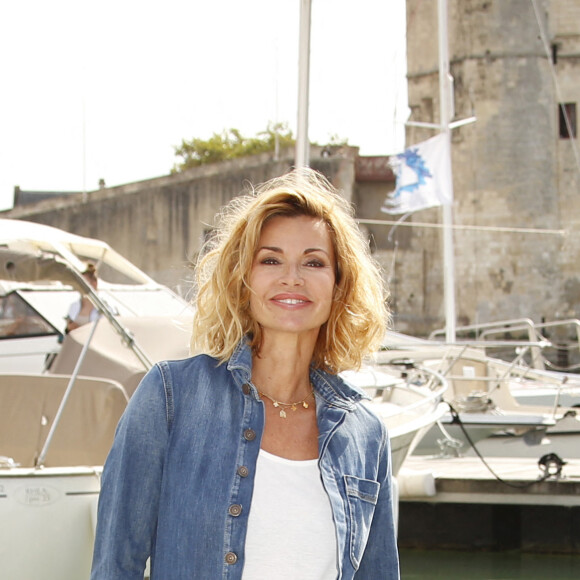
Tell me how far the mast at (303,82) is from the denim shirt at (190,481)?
7260 mm

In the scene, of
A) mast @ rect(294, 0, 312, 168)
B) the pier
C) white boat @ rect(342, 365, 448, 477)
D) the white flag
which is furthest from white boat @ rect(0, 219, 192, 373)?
the white flag

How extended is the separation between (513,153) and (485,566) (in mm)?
18678

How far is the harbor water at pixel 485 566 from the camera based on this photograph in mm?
8820

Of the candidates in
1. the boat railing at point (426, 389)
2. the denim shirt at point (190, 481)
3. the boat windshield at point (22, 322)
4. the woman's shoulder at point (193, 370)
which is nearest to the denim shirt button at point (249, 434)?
the denim shirt at point (190, 481)

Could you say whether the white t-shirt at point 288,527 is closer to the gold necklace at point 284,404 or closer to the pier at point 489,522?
the gold necklace at point 284,404

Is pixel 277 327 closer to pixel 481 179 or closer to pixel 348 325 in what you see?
pixel 348 325

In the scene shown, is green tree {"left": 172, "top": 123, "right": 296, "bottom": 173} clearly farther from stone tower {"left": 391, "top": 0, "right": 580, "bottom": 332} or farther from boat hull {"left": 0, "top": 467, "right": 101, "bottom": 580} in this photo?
boat hull {"left": 0, "top": 467, "right": 101, "bottom": 580}

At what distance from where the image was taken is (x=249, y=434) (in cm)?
204

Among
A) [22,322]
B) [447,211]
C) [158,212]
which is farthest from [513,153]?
[22,322]

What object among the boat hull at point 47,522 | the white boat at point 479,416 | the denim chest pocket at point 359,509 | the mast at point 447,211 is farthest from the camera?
the mast at point 447,211

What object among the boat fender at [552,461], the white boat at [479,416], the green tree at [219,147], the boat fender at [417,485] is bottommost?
the boat fender at [417,485]

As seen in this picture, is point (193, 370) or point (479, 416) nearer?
point (193, 370)

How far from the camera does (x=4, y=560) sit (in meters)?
4.74

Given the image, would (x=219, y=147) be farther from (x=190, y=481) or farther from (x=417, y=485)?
(x=190, y=481)
